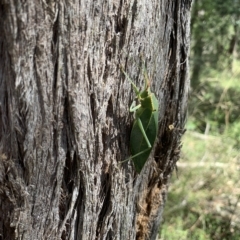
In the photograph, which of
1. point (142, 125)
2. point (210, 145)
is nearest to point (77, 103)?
point (142, 125)

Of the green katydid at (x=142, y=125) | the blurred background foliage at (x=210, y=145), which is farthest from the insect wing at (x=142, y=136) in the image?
the blurred background foliage at (x=210, y=145)

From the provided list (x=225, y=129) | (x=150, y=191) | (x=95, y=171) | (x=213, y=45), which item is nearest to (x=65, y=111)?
(x=95, y=171)

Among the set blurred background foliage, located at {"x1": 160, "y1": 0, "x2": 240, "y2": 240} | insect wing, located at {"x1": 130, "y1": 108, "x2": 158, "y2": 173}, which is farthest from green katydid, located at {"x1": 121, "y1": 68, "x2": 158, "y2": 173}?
blurred background foliage, located at {"x1": 160, "y1": 0, "x2": 240, "y2": 240}

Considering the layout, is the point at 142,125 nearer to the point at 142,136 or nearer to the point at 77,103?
the point at 142,136

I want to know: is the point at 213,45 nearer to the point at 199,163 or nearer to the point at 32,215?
the point at 199,163

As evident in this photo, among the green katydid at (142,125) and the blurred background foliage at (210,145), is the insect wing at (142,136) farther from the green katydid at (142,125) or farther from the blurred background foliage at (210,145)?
the blurred background foliage at (210,145)

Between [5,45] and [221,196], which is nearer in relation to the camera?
[5,45]
